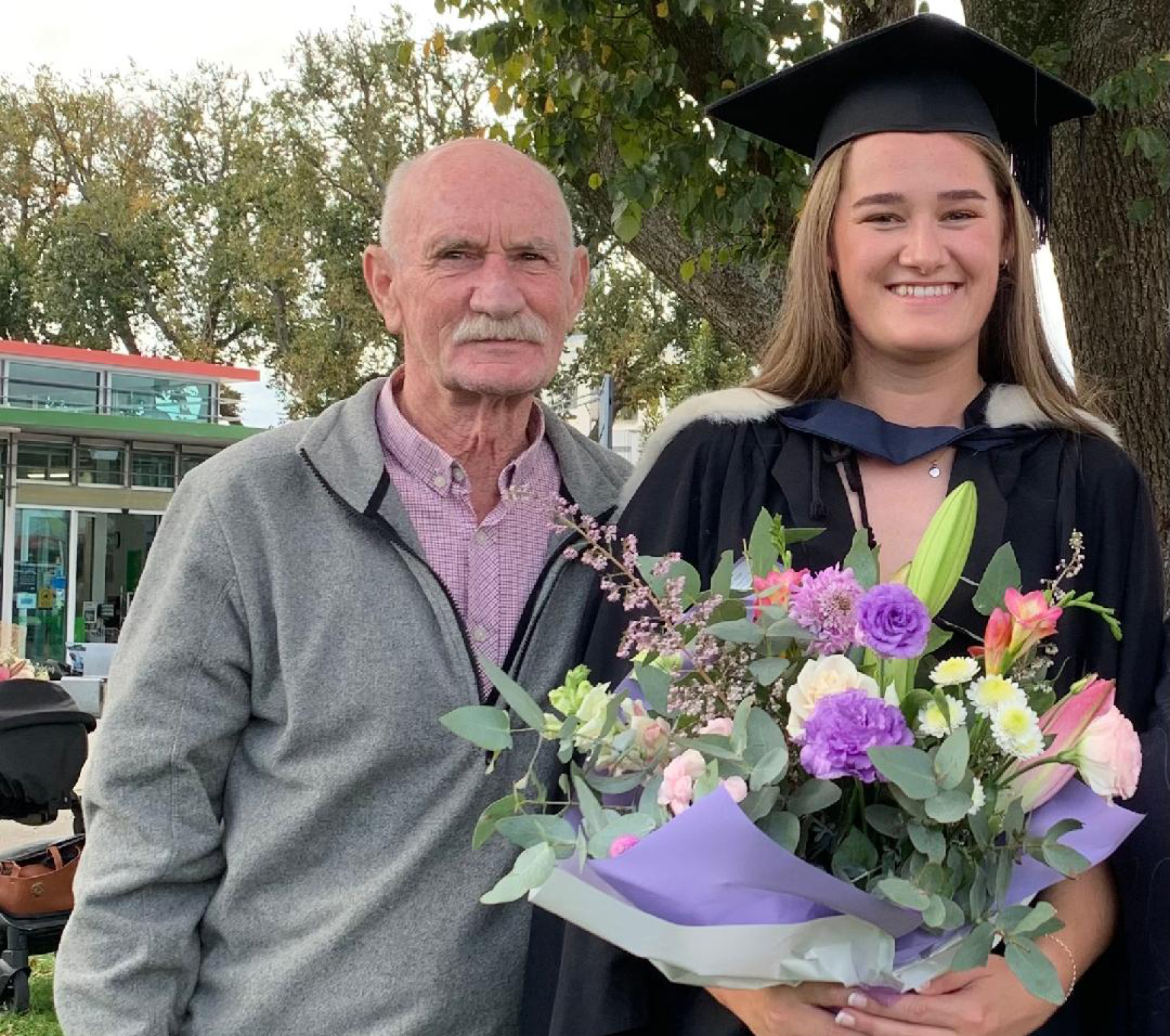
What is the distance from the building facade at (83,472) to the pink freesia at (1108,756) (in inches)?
755

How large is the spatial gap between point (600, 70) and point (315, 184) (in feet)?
61.6

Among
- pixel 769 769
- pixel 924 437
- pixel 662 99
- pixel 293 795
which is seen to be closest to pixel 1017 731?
pixel 769 769

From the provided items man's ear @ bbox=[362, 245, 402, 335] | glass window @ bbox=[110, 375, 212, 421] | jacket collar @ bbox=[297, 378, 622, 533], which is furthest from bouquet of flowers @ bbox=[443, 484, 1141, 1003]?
glass window @ bbox=[110, 375, 212, 421]

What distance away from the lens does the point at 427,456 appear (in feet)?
8.31

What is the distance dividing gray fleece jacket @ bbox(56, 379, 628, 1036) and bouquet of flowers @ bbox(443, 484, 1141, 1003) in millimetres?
606

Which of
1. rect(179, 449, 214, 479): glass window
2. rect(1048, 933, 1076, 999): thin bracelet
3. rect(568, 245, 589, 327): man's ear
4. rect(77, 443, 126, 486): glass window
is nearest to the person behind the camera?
rect(1048, 933, 1076, 999): thin bracelet

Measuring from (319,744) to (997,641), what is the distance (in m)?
1.19

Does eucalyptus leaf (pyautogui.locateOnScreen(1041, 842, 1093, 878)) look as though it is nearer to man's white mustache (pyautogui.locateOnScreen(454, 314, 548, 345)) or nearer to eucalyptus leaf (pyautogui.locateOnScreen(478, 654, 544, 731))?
eucalyptus leaf (pyautogui.locateOnScreen(478, 654, 544, 731))

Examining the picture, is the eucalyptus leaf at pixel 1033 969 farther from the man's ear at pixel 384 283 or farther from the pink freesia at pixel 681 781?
the man's ear at pixel 384 283

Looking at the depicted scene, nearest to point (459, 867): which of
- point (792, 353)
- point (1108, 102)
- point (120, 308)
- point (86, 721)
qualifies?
point (792, 353)

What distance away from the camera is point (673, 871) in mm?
1536

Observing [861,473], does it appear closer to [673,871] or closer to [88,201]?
[673,871]

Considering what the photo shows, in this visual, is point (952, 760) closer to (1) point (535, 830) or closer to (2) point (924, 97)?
(1) point (535, 830)

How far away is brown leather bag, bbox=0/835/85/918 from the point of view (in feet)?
20.4
